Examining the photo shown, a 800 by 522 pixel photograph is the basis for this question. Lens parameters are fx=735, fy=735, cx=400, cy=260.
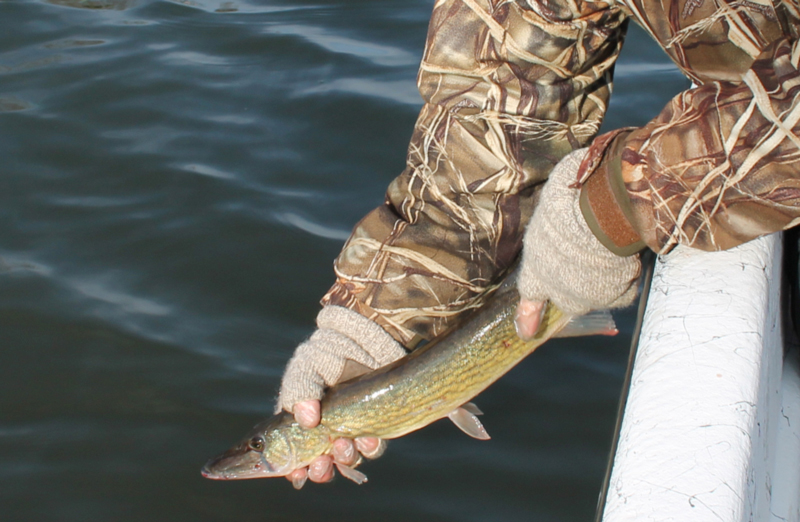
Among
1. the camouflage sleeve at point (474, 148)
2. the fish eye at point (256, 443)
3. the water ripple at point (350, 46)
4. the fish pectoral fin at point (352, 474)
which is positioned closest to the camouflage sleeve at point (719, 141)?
the camouflage sleeve at point (474, 148)

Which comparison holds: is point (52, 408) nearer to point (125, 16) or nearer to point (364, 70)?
point (364, 70)

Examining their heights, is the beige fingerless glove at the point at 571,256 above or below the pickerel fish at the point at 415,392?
above

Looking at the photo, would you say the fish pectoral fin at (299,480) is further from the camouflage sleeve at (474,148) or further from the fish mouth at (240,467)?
the camouflage sleeve at (474,148)

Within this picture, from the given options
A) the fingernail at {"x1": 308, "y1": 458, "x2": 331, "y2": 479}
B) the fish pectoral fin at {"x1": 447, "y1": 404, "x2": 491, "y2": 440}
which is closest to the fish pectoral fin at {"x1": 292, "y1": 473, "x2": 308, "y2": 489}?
the fingernail at {"x1": 308, "y1": 458, "x2": 331, "y2": 479}

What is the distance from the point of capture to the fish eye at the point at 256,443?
2746 mm

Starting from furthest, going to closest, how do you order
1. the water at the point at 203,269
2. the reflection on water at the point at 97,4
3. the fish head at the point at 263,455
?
1. the reflection on water at the point at 97,4
2. the water at the point at 203,269
3. the fish head at the point at 263,455

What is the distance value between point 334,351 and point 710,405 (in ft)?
4.07

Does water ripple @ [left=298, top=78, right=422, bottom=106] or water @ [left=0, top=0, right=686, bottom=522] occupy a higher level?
water ripple @ [left=298, top=78, right=422, bottom=106]

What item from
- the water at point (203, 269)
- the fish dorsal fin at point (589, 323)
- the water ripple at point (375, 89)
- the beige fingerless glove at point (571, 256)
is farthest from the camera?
the water ripple at point (375, 89)

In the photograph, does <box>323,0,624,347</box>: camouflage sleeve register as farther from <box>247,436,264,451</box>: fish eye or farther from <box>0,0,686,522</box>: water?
<box>0,0,686,522</box>: water

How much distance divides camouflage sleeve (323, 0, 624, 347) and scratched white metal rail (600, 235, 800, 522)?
520mm

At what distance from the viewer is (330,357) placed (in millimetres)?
2438

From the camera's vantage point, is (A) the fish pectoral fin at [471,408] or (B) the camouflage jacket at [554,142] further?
(A) the fish pectoral fin at [471,408]

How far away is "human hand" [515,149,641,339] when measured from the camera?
6.00ft
